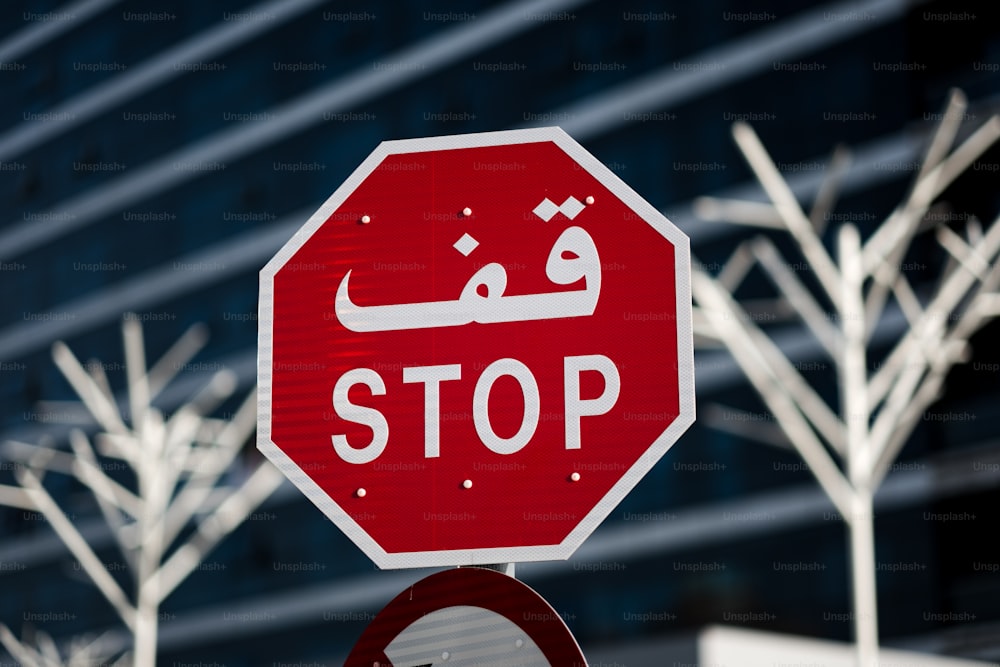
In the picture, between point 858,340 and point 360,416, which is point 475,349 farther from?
point 858,340

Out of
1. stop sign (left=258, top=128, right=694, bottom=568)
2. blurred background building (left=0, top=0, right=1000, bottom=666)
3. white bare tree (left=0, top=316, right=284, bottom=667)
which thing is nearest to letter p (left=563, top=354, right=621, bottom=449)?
stop sign (left=258, top=128, right=694, bottom=568)

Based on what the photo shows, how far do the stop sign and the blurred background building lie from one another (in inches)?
528

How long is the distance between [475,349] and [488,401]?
117 millimetres

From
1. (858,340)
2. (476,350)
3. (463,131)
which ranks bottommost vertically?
(476,350)

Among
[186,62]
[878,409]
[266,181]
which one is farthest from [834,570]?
[186,62]

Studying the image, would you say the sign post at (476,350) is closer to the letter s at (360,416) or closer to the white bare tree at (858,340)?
the letter s at (360,416)

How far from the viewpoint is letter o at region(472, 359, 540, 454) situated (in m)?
2.79

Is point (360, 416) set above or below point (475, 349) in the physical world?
below

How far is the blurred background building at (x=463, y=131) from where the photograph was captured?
89.6 ft

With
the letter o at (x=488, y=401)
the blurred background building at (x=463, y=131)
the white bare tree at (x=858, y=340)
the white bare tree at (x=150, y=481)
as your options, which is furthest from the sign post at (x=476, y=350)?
the white bare tree at (x=150, y=481)

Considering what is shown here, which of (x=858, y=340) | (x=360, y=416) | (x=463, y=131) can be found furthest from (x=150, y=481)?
(x=463, y=131)

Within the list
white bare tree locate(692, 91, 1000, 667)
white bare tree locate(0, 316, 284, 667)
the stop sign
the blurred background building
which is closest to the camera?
the stop sign

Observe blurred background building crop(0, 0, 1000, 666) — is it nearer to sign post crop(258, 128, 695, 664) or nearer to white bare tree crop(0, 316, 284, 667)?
white bare tree crop(0, 316, 284, 667)

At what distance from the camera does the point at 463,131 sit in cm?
3294
